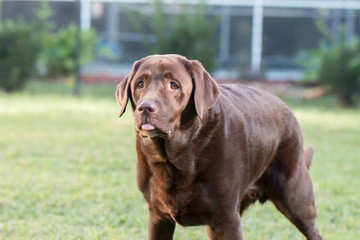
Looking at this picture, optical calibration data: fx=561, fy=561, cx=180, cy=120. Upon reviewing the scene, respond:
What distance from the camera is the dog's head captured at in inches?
114

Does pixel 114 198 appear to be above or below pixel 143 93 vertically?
below

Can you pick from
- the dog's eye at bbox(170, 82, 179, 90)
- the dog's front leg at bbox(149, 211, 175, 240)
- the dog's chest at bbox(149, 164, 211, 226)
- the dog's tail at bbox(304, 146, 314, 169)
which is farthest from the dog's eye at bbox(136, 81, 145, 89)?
the dog's tail at bbox(304, 146, 314, 169)

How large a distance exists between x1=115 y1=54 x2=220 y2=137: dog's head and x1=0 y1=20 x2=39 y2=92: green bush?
11.9m

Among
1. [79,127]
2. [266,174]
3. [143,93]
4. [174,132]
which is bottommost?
[79,127]

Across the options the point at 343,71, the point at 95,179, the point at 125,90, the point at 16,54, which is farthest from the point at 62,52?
the point at 125,90

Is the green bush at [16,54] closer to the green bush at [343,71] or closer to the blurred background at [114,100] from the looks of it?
the blurred background at [114,100]

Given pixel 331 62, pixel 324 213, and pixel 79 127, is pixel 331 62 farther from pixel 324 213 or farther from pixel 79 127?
pixel 324 213

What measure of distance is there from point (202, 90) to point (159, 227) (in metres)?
0.97

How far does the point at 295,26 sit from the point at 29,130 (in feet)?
45.0

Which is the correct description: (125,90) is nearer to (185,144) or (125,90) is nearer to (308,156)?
(185,144)

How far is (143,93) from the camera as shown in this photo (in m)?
3.05

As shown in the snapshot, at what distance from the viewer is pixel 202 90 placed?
10.3 feet

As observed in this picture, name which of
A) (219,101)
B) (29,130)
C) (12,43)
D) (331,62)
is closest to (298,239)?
(219,101)

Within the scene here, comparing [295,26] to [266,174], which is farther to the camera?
[295,26]
